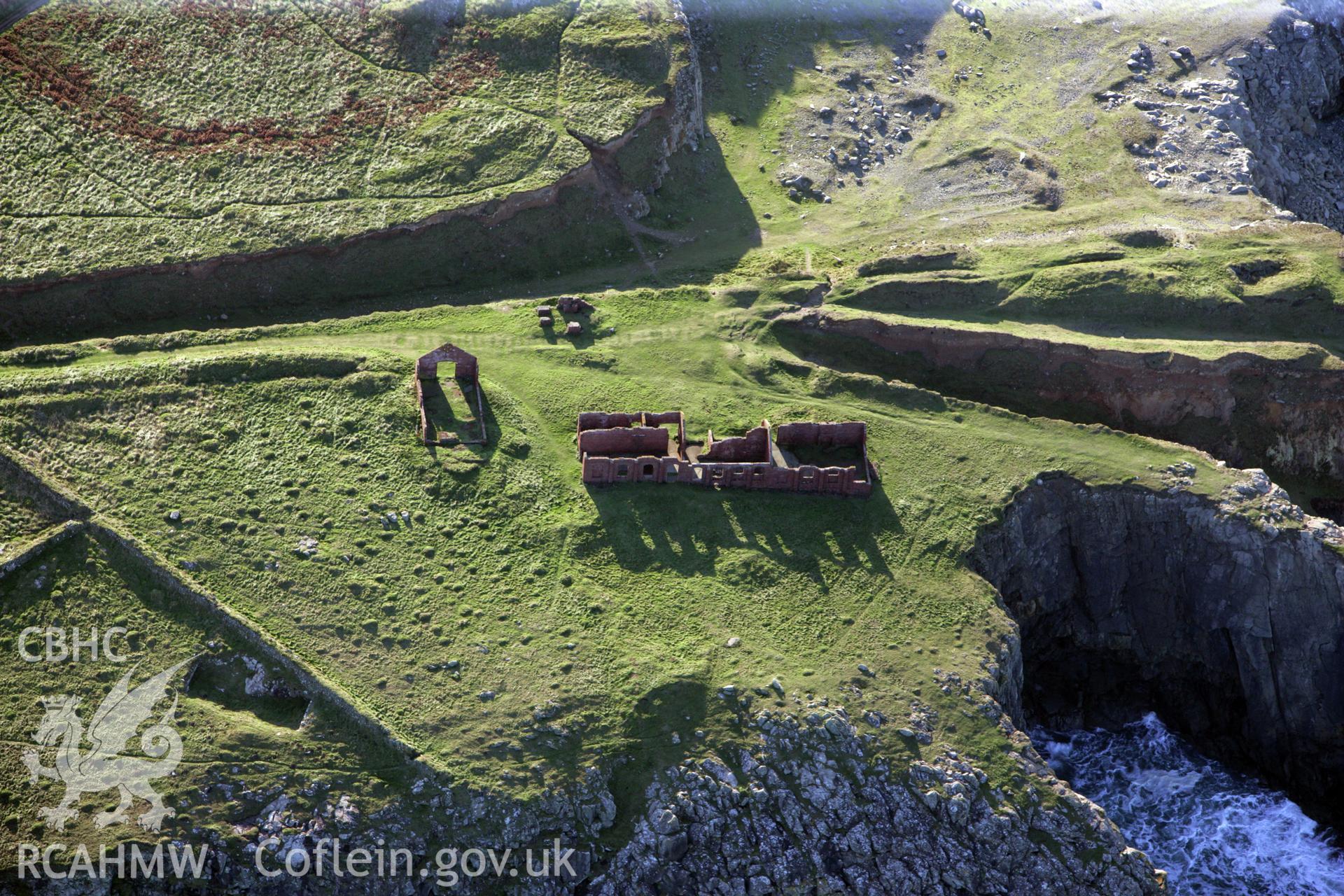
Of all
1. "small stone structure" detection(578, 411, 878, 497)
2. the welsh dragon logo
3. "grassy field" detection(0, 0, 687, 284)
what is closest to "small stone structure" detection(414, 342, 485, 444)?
"small stone structure" detection(578, 411, 878, 497)

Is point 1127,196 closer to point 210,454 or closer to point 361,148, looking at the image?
point 361,148

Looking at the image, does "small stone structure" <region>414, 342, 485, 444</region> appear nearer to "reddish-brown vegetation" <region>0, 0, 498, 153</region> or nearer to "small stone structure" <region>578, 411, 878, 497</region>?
"small stone structure" <region>578, 411, 878, 497</region>

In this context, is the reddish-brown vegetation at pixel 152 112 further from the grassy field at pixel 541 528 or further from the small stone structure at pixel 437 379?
the small stone structure at pixel 437 379

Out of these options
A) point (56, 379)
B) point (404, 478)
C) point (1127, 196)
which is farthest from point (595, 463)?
point (1127, 196)

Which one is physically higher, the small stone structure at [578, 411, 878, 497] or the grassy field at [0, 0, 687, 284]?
the grassy field at [0, 0, 687, 284]

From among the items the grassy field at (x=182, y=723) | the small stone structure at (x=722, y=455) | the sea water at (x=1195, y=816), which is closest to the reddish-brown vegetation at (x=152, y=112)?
the small stone structure at (x=722, y=455)
